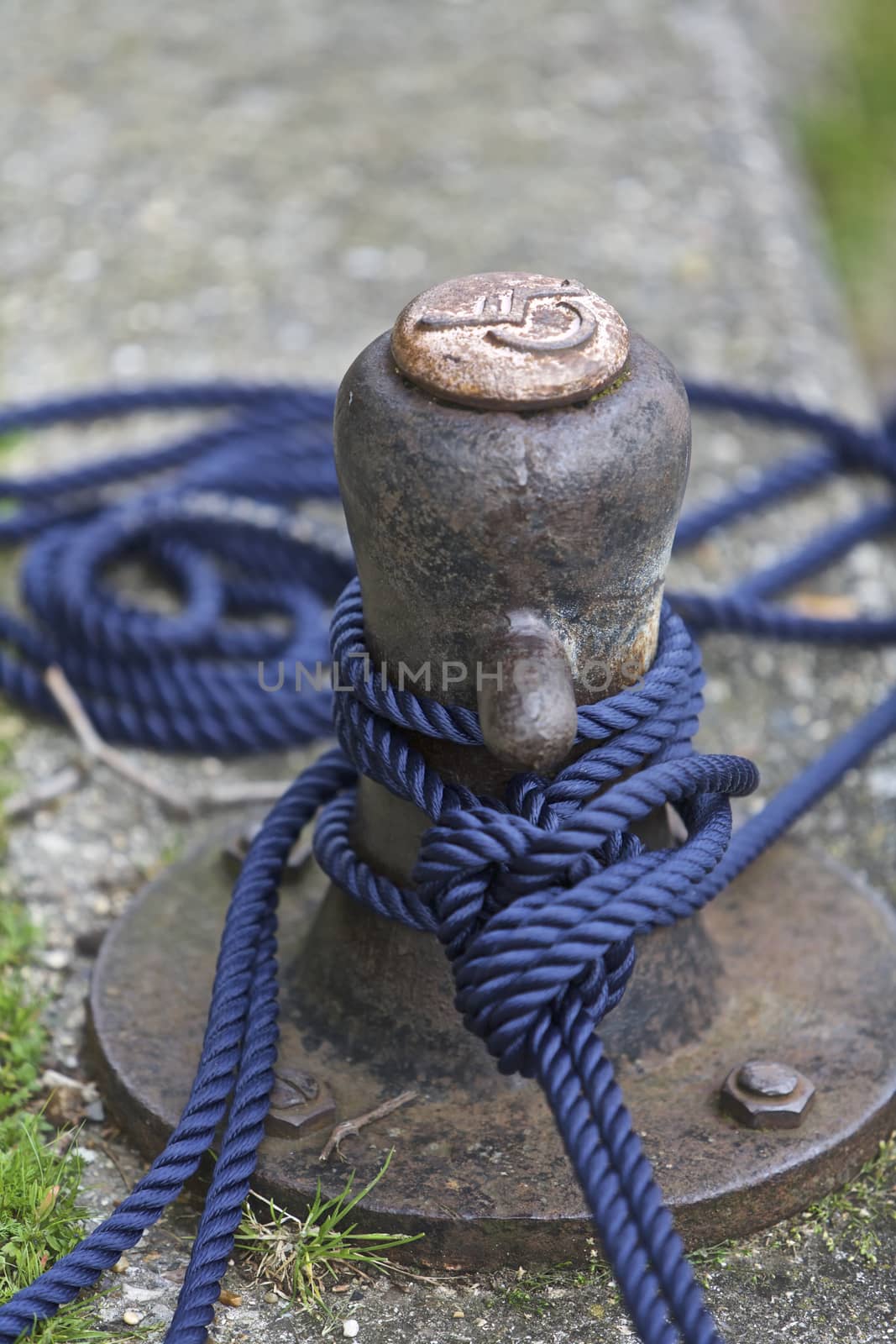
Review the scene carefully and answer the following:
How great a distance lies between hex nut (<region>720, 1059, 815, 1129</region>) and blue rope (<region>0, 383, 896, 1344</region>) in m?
0.16

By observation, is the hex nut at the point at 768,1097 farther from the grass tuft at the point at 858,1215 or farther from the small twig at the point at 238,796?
the small twig at the point at 238,796

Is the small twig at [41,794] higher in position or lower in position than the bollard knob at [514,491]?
lower

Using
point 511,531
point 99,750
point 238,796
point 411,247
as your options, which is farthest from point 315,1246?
point 411,247

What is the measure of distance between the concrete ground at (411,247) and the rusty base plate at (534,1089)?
2.3 inches

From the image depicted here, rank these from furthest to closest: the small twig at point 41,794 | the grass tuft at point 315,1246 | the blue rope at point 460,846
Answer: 1. the small twig at point 41,794
2. the grass tuft at point 315,1246
3. the blue rope at point 460,846

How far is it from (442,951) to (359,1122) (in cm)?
15

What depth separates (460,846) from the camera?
3.35 ft

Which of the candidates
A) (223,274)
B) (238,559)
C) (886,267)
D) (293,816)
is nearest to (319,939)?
(293,816)

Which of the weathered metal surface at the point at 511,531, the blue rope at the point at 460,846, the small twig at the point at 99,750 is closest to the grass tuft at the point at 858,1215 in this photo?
the blue rope at the point at 460,846

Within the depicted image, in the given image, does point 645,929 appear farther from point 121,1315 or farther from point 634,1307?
point 121,1315

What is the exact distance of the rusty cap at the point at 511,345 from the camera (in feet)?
3.25

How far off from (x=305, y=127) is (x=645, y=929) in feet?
8.80

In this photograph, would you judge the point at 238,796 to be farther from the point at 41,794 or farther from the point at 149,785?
the point at 41,794

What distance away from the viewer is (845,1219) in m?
1.19
